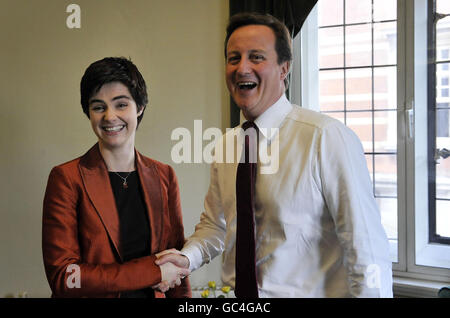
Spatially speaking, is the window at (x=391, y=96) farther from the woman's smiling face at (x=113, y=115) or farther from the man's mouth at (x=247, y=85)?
the woman's smiling face at (x=113, y=115)

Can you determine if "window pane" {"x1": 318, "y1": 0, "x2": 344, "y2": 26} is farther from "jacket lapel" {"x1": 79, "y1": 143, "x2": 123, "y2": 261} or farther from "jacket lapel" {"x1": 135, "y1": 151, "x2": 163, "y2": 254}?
"jacket lapel" {"x1": 79, "y1": 143, "x2": 123, "y2": 261}

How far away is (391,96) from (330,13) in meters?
0.41

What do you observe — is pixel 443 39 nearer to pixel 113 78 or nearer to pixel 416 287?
pixel 416 287

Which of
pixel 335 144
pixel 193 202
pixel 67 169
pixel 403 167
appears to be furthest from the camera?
pixel 403 167

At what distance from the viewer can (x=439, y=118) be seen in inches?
71.9

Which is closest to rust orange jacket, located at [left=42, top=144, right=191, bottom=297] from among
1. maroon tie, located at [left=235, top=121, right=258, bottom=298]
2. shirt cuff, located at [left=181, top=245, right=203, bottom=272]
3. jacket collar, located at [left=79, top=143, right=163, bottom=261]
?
jacket collar, located at [left=79, top=143, right=163, bottom=261]

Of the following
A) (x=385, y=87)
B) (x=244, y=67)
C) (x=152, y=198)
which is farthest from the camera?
(x=385, y=87)

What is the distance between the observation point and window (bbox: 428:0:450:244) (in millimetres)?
1780

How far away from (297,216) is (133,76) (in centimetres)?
72

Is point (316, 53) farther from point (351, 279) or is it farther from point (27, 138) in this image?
point (27, 138)

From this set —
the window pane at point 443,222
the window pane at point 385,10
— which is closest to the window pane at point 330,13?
the window pane at point 385,10

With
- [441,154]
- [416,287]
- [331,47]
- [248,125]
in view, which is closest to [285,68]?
[248,125]

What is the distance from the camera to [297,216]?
4.66 feet

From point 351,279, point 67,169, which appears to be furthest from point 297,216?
point 67,169
